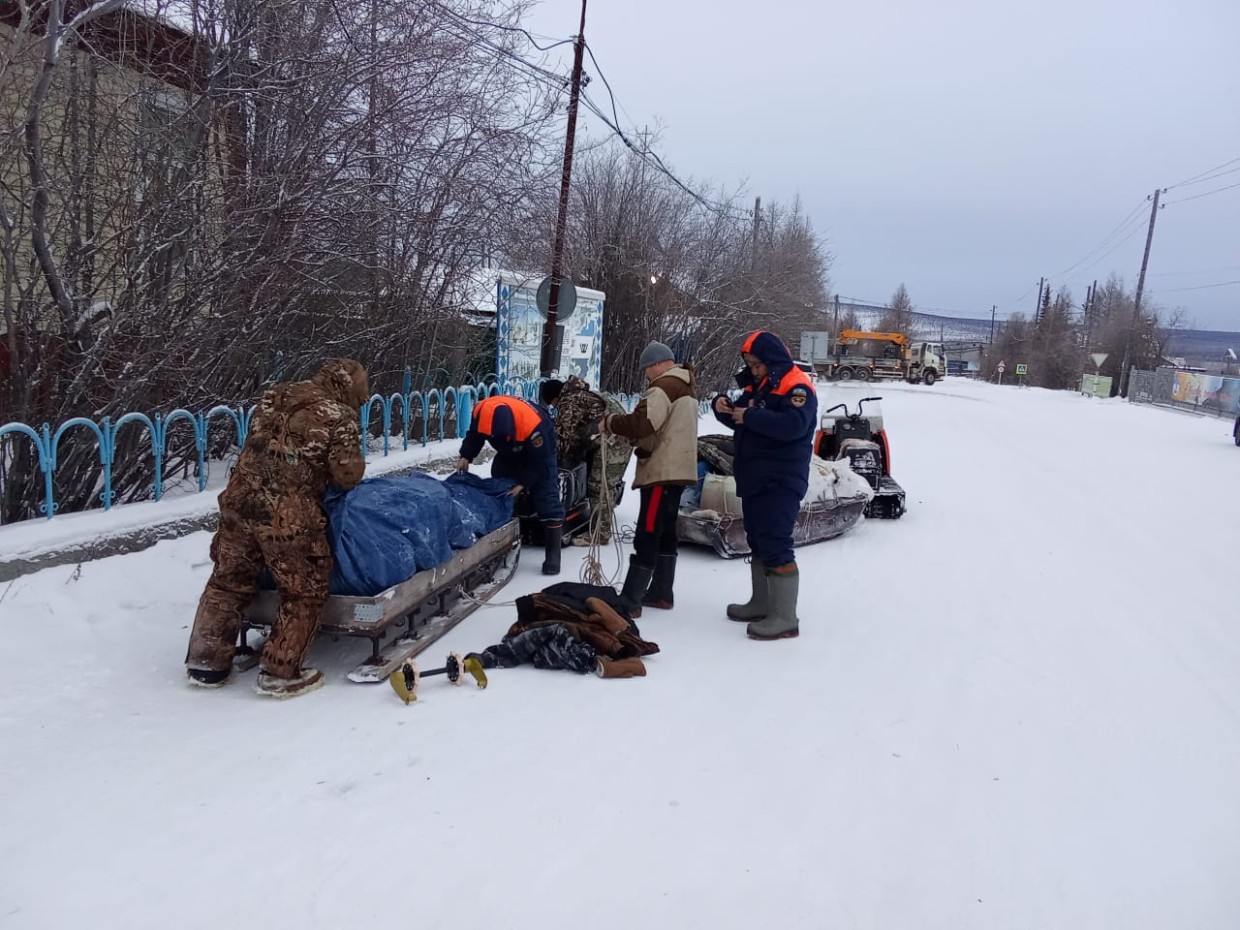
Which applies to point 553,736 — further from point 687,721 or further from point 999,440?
point 999,440

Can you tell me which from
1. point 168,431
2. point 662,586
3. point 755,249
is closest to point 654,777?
point 662,586

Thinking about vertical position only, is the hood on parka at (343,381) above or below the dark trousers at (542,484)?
above

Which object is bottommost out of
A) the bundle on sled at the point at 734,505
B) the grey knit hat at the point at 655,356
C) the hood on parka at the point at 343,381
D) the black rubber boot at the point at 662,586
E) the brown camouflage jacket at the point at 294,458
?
the black rubber boot at the point at 662,586

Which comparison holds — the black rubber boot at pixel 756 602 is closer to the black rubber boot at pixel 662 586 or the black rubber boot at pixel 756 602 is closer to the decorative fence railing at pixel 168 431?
the black rubber boot at pixel 662 586

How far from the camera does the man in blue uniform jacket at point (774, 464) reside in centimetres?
506

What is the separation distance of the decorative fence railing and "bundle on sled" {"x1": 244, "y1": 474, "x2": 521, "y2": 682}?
0.70 metres

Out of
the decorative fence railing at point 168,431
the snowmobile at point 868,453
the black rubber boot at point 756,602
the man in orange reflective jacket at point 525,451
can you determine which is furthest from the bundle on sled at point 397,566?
the snowmobile at point 868,453

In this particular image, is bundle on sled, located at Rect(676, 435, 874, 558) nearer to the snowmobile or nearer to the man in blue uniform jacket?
the snowmobile

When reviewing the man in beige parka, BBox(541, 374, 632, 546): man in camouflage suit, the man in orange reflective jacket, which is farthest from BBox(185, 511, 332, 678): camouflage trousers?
BBox(541, 374, 632, 546): man in camouflage suit

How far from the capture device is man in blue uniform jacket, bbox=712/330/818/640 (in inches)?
199

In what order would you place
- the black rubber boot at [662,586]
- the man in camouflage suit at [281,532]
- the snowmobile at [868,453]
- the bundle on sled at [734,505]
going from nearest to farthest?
the man in camouflage suit at [281,532] → the black rubber boot at [662,586] → the bundle on sled at [734,505] → the snowmobile at [868,453]

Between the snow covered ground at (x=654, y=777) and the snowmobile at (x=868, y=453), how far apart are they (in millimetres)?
3032

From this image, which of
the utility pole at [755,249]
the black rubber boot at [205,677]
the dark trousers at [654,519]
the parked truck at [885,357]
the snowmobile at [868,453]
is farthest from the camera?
the parked truck at [885,357]

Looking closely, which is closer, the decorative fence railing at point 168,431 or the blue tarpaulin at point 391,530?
the blue tarpaulin at point 391,530
